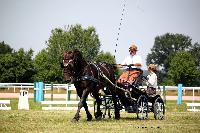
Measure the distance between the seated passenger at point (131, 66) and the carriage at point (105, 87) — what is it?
0.14 meters

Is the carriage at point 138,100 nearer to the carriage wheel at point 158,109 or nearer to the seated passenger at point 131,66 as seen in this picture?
the carriage wheel at point 158,109

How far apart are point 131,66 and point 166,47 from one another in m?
119

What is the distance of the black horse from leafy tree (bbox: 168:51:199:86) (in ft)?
270

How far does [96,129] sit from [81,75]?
3365 mm

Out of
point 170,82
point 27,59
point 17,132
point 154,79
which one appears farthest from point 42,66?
point 17,132

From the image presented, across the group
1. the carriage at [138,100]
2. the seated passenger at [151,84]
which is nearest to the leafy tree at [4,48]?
the seated passenger at [151,84]

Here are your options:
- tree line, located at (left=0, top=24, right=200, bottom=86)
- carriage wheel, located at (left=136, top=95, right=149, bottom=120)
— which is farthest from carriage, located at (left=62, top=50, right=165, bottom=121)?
tree line, located at (left=0, top=24, right=200, bottom=86)

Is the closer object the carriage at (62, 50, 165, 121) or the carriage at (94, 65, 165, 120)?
the carriage at (62, 50, 165, 121)

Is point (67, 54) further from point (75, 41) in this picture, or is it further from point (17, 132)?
point (75, 41)

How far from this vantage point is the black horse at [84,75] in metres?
16.8

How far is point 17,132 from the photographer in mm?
13062

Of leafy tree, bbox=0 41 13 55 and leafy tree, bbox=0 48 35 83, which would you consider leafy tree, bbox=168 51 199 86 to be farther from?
leafy tree, bbox=0 41 13 55

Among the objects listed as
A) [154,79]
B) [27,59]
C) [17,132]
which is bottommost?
[17,132]

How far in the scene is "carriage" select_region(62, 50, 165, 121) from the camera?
669 inches
